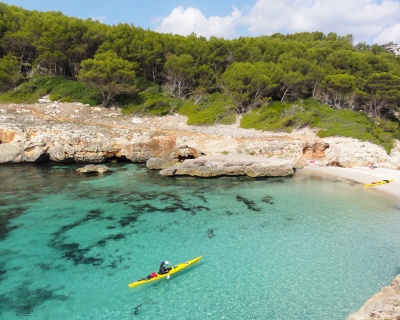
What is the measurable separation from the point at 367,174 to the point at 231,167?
13.7 m

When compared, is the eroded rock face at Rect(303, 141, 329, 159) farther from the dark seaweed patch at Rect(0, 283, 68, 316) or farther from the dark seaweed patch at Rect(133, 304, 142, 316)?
the dark seaweed patch at Rect(0, 283, 68, 316)

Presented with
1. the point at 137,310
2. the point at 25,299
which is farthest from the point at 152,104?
the point at 137,310

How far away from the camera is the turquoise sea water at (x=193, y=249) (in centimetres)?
1027

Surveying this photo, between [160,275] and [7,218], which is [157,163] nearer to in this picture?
[7,218]

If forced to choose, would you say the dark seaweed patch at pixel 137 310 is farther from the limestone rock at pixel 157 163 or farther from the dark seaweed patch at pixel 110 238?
the limestone rock at pixel 157 163

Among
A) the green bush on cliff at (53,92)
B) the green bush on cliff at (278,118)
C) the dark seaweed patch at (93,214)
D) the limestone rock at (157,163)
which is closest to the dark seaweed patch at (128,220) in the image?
the dark seaweed patch at (93,214)

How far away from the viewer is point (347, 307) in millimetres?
10172

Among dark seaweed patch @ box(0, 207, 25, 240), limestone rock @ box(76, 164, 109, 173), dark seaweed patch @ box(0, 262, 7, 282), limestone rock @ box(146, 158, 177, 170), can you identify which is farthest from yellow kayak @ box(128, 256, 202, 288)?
limestone rock @ box(76, 164, 109, 173)

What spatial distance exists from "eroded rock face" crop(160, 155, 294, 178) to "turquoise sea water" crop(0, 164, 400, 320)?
3.29 metres

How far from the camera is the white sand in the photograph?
2467 centimetres

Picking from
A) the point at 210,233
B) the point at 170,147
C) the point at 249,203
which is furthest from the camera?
the point at 170,147

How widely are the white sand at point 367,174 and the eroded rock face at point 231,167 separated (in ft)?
14.3

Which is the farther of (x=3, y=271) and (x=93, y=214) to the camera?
(x=93, y=214)

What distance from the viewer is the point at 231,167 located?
28094mm
